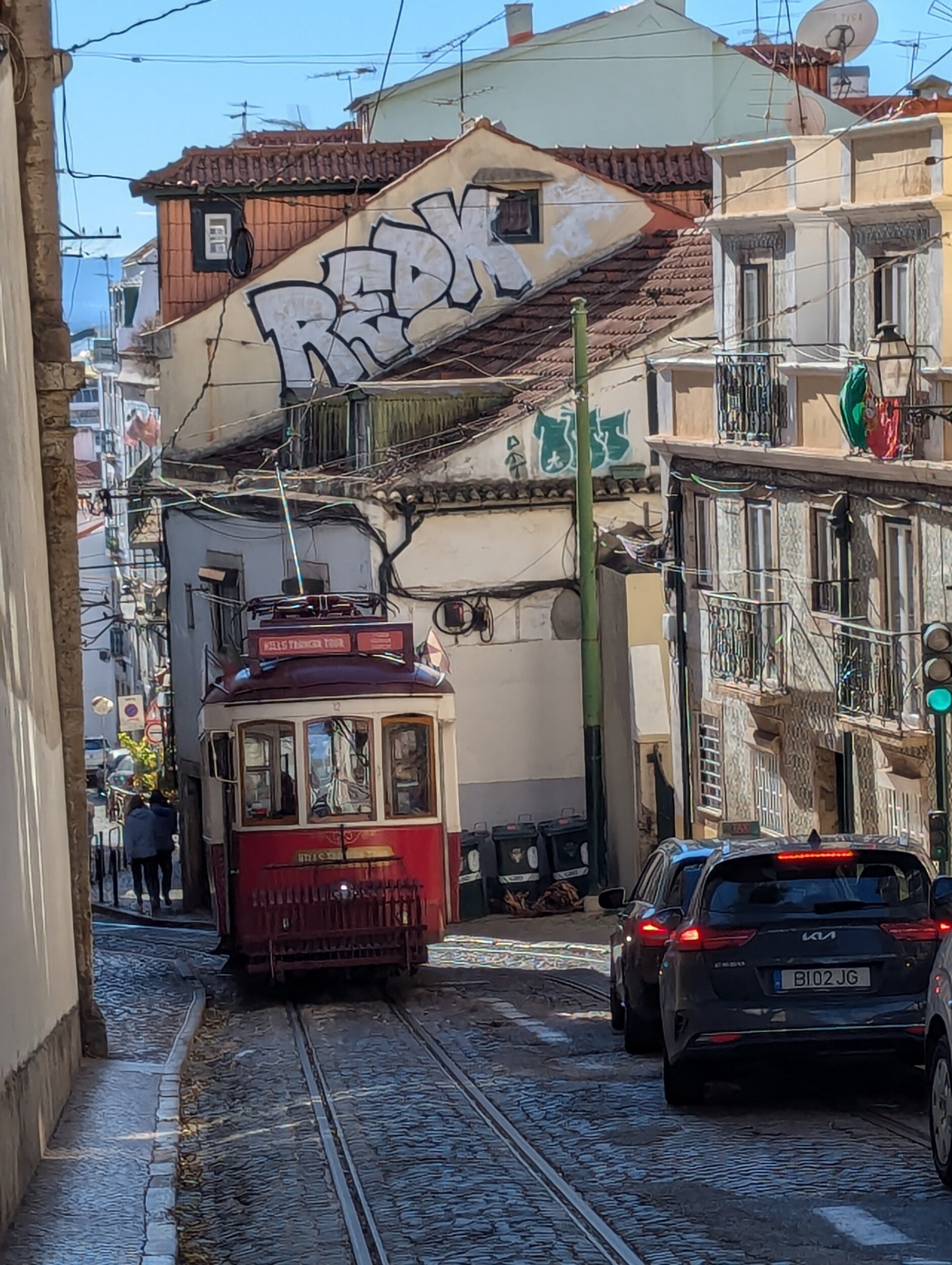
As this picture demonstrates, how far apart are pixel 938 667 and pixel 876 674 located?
4832 mm

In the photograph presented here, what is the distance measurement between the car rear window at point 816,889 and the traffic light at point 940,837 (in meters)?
6.61

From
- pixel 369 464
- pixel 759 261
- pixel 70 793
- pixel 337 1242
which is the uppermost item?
pixel 759 261

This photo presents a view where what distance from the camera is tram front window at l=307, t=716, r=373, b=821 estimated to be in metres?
18.7

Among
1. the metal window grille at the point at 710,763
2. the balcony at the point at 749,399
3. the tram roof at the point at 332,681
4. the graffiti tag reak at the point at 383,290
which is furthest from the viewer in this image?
the graffiti tag reak at the point at 383,290

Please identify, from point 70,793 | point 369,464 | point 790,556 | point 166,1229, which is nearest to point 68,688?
point 70,793

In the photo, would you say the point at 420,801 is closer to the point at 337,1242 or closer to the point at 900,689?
the point at 900,689

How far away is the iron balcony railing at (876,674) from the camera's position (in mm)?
21594

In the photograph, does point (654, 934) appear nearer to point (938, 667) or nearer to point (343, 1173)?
point (343, 1173)

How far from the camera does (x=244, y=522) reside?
1357 inches

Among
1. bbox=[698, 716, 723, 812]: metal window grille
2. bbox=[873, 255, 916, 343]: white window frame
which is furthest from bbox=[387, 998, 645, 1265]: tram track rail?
bbox=[698, 716, 723, 812]: metal window grille

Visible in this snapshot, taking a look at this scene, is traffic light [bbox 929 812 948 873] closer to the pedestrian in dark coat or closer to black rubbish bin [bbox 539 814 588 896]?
black rubbish bin [bbox 539 814 588 896]

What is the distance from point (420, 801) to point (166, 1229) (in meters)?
9.99

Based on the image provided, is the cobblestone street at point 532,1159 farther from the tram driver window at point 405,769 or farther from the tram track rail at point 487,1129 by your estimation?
the tram driver window at point 405,769

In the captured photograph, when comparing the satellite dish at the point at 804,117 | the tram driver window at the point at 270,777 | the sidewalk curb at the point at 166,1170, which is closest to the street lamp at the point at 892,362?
the tram driver window at the point at 270,777
